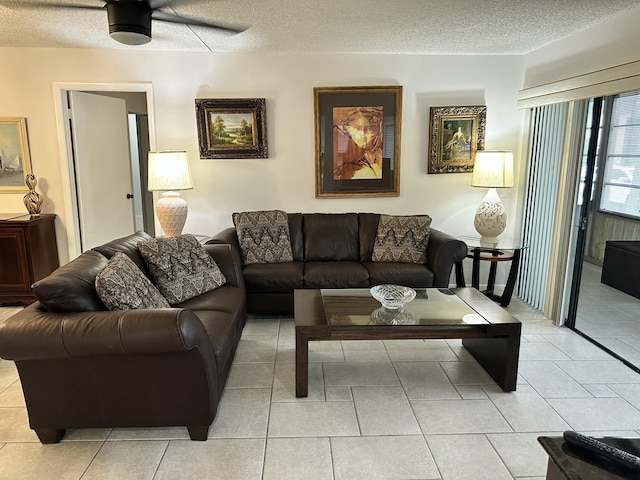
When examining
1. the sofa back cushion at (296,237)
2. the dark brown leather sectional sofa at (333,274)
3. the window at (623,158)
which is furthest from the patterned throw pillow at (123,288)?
the window at (623,158)

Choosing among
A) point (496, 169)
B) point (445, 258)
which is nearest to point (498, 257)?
point (445, 258)

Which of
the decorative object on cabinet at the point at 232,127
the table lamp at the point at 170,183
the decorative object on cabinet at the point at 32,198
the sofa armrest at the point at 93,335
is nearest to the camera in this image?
the sofa armrest at the point at 93,335

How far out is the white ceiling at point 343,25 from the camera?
2.84 meters

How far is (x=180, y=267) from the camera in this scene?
302 centimetres

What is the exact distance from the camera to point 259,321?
12.4 ft

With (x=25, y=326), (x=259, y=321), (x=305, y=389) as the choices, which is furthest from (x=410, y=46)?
(x=25, y=326)

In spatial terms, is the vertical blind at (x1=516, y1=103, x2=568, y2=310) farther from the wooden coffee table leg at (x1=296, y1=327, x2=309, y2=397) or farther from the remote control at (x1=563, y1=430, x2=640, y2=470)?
the remote control at (x1=563, y1=430, x2=640, y2=470)

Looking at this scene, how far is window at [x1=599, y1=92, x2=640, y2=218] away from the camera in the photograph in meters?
3.28

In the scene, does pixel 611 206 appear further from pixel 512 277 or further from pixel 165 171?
pixel 165 171

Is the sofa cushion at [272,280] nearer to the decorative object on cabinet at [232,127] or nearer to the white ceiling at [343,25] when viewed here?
the decorative object on cabinet at [232,127]

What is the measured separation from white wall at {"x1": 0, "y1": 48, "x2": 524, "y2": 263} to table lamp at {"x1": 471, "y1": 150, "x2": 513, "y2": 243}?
→ 44 centimetres

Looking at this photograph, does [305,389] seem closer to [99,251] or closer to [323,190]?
[99,251]

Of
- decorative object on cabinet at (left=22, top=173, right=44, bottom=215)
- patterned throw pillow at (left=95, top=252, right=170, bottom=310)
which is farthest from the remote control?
decorative object on cabinet at (left=22, top=173, right=44, bottom=215)

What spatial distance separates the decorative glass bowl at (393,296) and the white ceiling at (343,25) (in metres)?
1.89
